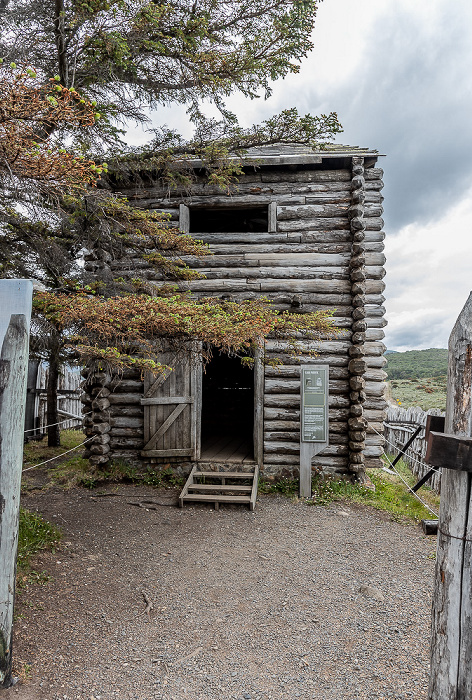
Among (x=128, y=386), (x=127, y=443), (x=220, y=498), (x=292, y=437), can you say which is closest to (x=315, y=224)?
(x=292, y=437)

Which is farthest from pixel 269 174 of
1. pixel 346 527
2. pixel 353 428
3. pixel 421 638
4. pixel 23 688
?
pixel 23 688

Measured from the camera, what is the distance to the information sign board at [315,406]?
26.6 feet

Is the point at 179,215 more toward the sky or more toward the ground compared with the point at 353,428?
more toward the sky

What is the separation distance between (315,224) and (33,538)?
7.37 m

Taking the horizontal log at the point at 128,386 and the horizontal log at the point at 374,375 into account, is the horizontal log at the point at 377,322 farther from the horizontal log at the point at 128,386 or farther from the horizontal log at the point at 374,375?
the horizontal log at the point at 128,386

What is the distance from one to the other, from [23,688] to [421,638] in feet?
10.5

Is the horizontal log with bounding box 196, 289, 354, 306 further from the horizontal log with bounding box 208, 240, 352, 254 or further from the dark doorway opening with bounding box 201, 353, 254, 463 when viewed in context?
the dark doorway opening with bounding box 201, 353, 254, 463

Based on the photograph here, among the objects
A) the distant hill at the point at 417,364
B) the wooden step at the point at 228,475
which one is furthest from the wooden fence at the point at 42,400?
the distant hill at the point at 417,364

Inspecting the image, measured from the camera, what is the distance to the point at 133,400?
916 cm

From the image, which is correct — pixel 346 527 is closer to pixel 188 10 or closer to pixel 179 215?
pixel 179 215

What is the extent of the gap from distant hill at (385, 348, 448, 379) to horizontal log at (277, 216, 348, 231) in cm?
3165

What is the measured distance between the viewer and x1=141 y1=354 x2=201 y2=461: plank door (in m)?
8.80

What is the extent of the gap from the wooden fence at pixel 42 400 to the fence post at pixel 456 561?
10807mm

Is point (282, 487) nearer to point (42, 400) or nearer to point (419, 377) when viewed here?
point (42, 400)
